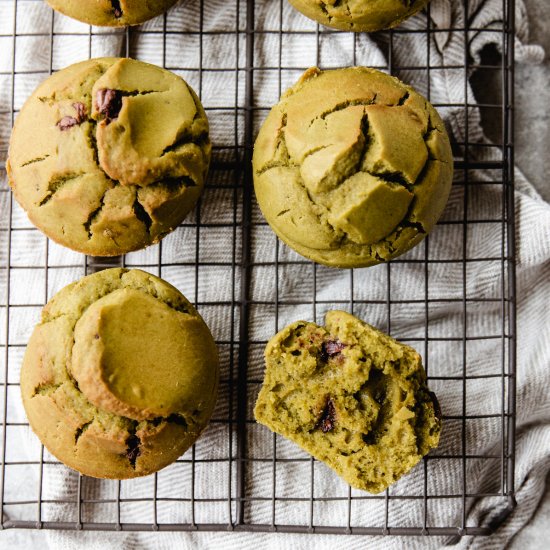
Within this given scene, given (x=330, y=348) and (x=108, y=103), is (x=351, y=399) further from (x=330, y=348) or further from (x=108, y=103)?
(x=108, y=103)

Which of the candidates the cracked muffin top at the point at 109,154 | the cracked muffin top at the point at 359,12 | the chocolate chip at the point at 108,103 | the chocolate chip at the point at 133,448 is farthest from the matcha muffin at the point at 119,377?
the cracked muffin top at the point at 359,12

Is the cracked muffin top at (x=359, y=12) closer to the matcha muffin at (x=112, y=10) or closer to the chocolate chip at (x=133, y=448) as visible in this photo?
the matcha muffin at (x=112, y=10)

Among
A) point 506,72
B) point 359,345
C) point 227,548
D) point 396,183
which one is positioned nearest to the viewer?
point 396,183

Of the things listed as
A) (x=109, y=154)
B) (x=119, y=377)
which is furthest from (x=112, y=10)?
(x=119, y=377)

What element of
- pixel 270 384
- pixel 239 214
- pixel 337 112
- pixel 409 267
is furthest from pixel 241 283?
pixel 337 112

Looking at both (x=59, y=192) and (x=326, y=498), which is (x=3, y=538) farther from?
(x=59, y=192)

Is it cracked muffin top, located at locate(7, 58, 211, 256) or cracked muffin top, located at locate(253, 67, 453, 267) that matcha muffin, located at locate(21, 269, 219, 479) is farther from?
cracked muffin top, located at locate(253, 67, 453, 267)

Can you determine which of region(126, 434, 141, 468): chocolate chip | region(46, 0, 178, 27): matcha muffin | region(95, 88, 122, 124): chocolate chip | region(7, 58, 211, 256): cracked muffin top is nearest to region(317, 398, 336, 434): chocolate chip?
region(126, 434, 141, 468): chocolate chip
